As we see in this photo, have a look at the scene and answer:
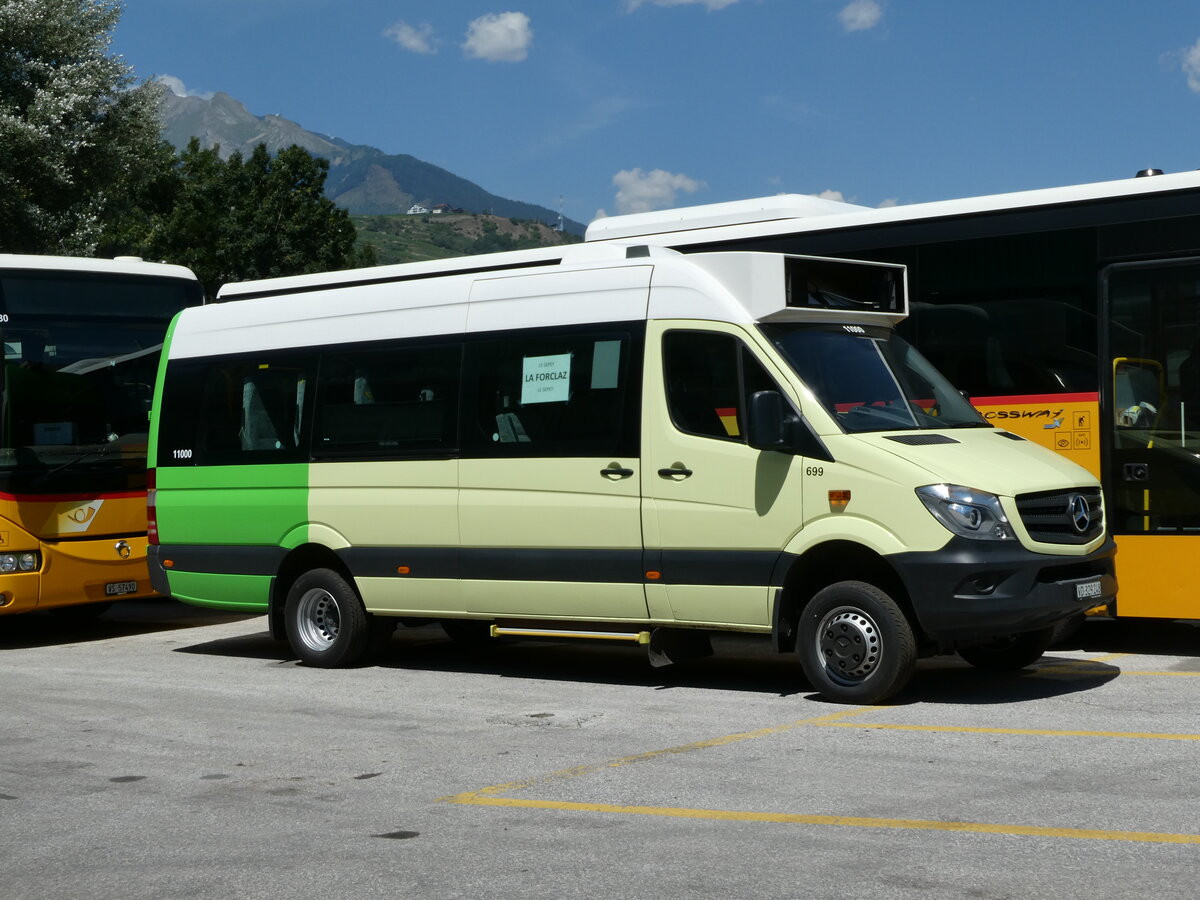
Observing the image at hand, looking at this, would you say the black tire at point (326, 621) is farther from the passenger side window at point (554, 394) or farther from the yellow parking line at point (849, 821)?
the yellow parking line at point (849, 821)

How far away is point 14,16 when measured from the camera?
24719 millimetres

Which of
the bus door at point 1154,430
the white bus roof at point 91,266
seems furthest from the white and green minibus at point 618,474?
the white bus roof at point 91,266

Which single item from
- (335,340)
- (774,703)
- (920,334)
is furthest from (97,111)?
(774,703)

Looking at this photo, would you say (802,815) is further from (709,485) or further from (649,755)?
(709,485)

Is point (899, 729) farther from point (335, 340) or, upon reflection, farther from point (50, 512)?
point (50, 512)

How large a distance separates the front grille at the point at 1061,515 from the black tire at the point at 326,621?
16.5 feet

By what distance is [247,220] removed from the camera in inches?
2179

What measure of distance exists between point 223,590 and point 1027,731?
21.5 ft

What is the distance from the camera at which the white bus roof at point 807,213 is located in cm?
1107

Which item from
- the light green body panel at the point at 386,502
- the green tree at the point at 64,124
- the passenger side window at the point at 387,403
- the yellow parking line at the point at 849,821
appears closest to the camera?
the yellow parking line at the point at 849,821

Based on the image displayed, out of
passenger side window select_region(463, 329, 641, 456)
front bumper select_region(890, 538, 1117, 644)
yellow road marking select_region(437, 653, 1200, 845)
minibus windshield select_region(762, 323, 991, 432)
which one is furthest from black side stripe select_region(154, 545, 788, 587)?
yellow road marking select_region(437, 653, 1200, 845)

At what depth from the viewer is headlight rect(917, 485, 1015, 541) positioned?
8.95 m

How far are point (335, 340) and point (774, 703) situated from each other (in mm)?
4483

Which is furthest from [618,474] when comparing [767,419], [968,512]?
[968,512]
